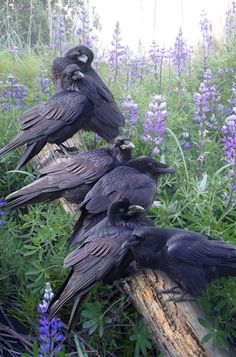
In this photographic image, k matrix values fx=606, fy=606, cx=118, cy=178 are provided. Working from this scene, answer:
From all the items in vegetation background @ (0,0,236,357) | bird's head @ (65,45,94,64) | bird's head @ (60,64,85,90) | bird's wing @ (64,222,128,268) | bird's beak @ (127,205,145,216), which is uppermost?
bird's head @ (65,45,94,64)

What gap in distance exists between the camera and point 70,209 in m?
3.38

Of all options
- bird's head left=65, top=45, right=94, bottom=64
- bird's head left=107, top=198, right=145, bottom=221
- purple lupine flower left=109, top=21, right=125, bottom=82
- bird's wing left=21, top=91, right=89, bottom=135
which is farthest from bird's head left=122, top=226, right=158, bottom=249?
purple lupine flower left=109, top=21, right=125, bottom=82

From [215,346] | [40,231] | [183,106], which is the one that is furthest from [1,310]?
[183,106]

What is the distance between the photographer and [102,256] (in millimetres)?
2428

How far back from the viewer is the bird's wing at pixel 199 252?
234 cm

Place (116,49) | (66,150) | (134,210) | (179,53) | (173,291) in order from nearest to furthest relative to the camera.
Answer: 1. (173,291)
2. (134,210)
3. (66,150)
4. (116,49)
5. (179,53)

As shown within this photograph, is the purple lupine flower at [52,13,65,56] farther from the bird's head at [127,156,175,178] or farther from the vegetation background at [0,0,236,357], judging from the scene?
the bird's head at [127,156,175,178]

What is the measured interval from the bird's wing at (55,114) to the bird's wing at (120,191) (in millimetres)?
671

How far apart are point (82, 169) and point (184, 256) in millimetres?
905

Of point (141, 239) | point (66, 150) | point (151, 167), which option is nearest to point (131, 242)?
point (141, 239)

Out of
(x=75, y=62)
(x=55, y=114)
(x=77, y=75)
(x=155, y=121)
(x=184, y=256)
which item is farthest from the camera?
(x=75, y=62)

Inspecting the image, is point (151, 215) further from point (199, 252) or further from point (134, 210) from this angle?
point (199, 252)

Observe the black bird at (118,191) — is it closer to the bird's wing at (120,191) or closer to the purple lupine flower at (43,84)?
the bird's wing at (120,191)

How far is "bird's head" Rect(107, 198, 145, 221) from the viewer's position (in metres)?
2.57
